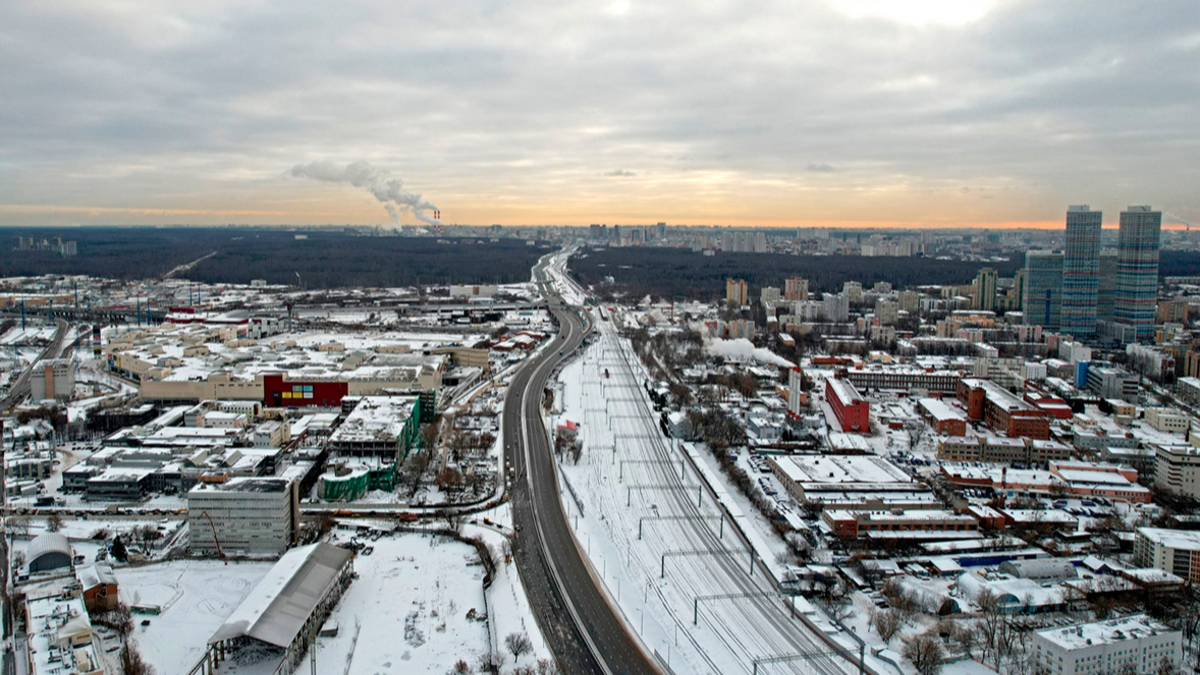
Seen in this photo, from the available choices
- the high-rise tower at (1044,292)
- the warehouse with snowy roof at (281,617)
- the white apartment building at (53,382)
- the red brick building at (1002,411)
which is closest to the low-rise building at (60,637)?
the warehouse with snowy roof at (281,617)

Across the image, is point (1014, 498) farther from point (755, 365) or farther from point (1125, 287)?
point (1125, 287)

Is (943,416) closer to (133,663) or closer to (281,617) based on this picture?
(281,617)

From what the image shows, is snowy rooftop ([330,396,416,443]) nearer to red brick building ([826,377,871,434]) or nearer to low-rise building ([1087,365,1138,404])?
red brick building ([826,377,871,434])

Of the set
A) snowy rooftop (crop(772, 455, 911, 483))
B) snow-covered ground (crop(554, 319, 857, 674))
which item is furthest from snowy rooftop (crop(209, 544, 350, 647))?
snowy rooftop (crop(772, 455, 911, 483))

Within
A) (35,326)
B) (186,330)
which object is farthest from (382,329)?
(35,326)

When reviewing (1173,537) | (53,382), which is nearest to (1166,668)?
(1173,537)

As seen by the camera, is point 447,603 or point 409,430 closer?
point 447,603

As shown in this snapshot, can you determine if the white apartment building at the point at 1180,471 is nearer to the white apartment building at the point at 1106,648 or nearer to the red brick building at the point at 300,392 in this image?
the white apartment building at the point at 1106,648
